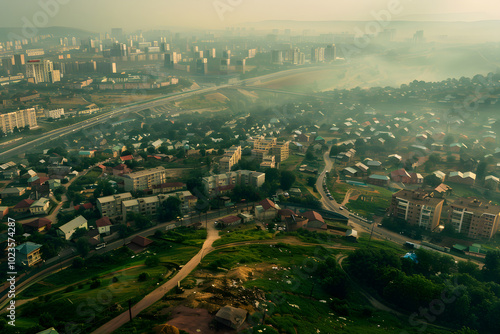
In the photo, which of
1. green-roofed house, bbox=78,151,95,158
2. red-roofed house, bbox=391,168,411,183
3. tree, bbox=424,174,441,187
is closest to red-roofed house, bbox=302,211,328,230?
red-roofed house, bbox=391,168,411,183

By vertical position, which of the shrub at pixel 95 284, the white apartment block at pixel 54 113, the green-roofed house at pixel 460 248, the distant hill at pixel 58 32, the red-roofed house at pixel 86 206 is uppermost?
the distant hill at pixel 58 32

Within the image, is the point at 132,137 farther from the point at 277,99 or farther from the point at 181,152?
the point at 277,99

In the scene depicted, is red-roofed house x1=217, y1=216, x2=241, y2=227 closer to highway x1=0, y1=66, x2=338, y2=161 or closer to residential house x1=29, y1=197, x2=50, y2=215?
residential house x1=29, y1=197, x2=50, y2=215

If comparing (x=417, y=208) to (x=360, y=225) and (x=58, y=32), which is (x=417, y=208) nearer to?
(x=360, y=225)

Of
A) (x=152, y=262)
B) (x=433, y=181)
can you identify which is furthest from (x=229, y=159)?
(x=433, y=181)

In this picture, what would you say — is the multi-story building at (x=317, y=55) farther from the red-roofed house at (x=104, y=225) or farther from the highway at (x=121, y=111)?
the red-roofed house at (x=104, y=225)

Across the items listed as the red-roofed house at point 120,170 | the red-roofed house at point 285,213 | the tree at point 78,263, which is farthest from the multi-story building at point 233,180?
the tree at point 78,263
